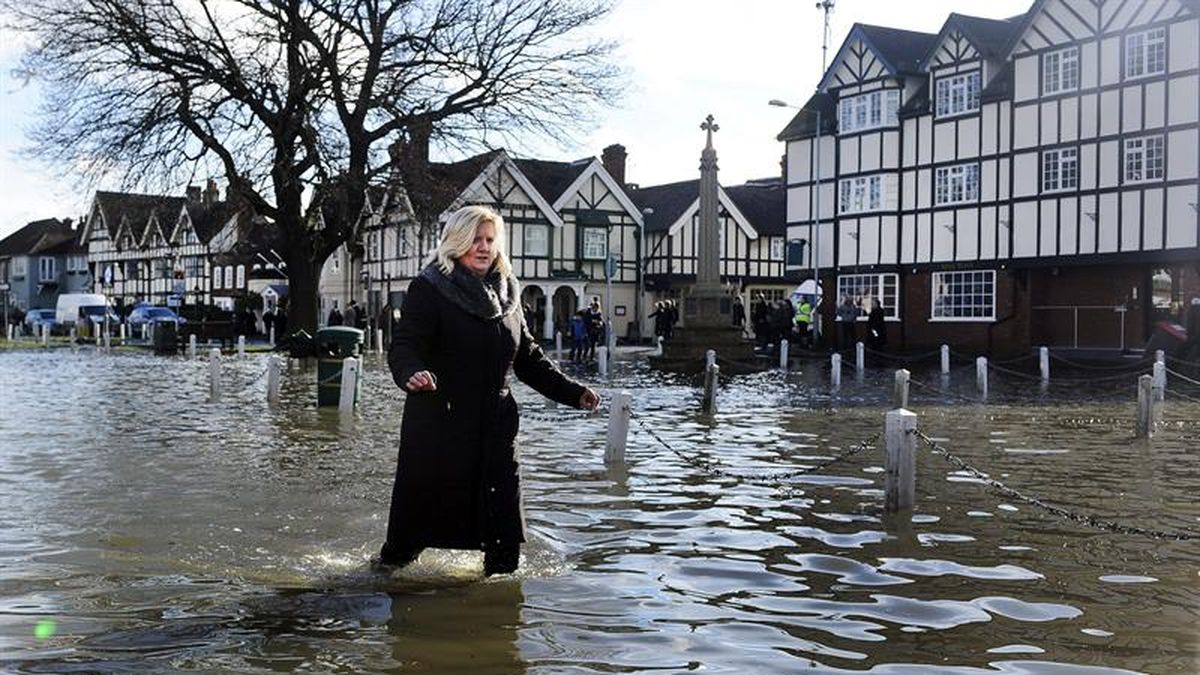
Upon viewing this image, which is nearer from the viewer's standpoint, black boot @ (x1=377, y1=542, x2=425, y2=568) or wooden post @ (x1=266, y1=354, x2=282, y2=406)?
black boot @ (x1=377, y1=542, x2=425, y2=568)

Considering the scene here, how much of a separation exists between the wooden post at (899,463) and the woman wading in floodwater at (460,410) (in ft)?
11.8

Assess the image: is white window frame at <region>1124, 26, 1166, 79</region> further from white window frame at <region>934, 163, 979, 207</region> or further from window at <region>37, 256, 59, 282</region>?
window at <region>37, 256, 59, 282</region>

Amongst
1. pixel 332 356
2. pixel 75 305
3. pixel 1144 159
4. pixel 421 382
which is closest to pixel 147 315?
pixel 75 305

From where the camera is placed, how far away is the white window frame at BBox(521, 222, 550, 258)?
210 feet

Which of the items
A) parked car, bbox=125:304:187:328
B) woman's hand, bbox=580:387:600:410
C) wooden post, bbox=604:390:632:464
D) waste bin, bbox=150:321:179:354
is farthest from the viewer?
parked car, bbox=125:304:187:328

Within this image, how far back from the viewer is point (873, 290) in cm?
4619

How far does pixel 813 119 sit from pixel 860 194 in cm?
379

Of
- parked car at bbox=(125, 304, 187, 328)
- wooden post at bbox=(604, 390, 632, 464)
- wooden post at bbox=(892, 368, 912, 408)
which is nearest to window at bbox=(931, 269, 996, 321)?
wooden post at bbox=(892, 368, 912, 408)

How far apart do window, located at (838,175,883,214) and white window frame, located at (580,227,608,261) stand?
2043 cm

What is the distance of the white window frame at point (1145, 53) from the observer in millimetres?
35969

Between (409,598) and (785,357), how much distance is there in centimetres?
2834

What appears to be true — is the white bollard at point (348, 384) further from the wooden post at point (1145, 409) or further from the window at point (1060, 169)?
the window at point (1060, 169)

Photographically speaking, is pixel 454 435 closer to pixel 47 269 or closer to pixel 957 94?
pixel 957 94

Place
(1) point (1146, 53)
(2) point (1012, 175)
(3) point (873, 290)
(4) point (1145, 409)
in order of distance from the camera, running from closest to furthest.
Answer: (4) point (1145, 409) → (1) point (1146, 53) → (2) point (1012, 175) → (3) point (873, 290)
